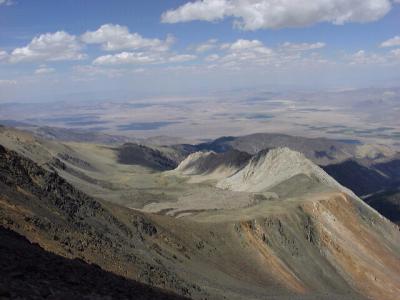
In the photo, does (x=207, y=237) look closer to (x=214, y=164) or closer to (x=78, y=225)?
(x=78, y=225)

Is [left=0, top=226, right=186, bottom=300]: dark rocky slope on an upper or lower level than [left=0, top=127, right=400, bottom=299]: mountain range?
upper

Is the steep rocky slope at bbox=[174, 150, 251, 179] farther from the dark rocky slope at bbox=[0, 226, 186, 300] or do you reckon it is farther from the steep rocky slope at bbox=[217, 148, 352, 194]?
the dark rocky slope at bbox=[0, 226, 186, 300]

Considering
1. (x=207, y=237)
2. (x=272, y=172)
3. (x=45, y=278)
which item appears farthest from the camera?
(x=272, y=172)

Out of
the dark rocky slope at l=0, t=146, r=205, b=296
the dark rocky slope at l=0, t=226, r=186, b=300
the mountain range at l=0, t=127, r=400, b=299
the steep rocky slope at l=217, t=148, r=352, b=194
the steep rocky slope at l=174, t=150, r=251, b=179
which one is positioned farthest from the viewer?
the steep rocky slope at l=174, t=150, r=251, b=179

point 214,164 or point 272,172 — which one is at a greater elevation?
point 272,172

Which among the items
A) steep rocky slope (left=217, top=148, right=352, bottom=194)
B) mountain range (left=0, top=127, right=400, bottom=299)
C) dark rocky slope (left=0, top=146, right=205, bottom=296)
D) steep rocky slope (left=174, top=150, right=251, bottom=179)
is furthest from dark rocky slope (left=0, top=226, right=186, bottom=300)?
steep rocky slope (left=174, top=150, right=251, bottom=179)

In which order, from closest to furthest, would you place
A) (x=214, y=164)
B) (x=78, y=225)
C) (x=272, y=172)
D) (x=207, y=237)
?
(x=78, y=225)
(x=207, y=237)
(x=272, y=172)
(x=214, y=164)

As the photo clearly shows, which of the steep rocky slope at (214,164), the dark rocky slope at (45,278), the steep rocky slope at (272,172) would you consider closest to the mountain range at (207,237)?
the dark rocky slope at (45,278)

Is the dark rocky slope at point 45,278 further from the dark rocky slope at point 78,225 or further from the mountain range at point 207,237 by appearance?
the dark rocky slope at point 78,225

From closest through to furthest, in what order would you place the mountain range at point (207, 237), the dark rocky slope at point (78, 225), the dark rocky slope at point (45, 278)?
the dark rocky slope at point (45, 278), the mountain range at point (207, 237), the dark rocky slope at point (78, 225)

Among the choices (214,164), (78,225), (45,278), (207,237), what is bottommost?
(214,164)

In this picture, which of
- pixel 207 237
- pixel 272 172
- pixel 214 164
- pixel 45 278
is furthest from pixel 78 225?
pixel 214 164

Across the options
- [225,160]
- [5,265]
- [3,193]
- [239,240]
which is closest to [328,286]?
[239,240]
